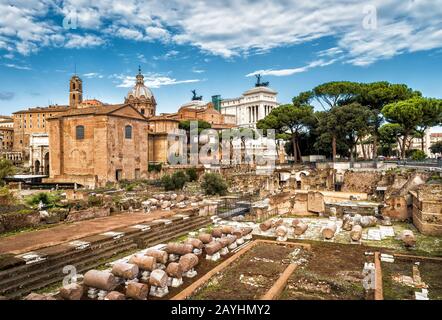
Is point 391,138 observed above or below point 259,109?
below

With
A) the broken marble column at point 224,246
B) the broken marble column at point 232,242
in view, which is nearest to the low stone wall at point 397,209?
the broken marble column at point 232,242

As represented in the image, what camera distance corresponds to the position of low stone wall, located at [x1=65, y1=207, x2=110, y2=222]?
12.7m

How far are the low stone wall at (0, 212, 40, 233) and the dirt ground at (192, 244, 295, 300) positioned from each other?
25.2ft

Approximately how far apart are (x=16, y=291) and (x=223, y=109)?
9490 cm

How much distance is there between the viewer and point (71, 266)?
785 cm

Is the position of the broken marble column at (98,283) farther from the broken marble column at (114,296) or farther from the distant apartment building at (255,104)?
the distant apartment building at (255,104)

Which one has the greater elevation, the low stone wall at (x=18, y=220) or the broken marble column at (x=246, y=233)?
the low stone wall at (x=18, y=220)

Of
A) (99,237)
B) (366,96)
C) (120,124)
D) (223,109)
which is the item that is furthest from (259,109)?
(99,237)

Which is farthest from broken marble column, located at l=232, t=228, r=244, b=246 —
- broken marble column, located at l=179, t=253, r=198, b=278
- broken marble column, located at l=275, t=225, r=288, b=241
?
broken marble column, located at l=179, t=253, r=198, b=278

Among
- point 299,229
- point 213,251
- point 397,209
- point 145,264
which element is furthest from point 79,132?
point 397,209

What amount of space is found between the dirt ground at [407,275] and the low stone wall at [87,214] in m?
10.7

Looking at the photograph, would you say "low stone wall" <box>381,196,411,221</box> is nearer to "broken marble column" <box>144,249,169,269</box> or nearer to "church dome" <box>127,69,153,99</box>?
"broken marble column" <box>144,249,169,269</box>

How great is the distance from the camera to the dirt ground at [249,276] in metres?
6.71
